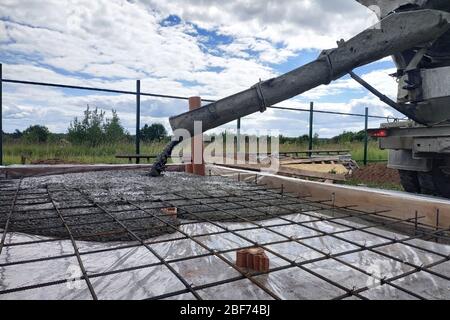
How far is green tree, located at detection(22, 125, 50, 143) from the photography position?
762cm

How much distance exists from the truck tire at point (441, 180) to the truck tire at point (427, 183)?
4 centimetres

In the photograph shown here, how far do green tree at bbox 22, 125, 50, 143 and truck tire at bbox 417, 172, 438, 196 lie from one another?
739cm

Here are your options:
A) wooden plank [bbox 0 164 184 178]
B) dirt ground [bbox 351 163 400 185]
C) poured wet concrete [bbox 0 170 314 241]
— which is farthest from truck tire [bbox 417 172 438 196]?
dirt ground [bbox 351 163 400 185]

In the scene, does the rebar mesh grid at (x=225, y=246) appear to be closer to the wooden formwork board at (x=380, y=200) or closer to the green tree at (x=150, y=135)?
the wooden formwork board at (x=380, y=200)

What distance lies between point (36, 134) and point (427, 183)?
26.8ft

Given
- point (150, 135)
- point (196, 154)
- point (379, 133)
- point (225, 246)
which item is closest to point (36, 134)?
point (150, 135)

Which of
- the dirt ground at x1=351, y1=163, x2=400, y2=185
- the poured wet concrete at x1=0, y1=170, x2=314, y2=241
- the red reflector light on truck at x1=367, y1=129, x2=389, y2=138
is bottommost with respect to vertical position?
the dirt ground at x1=351, y1=163, x2=400, y2=185

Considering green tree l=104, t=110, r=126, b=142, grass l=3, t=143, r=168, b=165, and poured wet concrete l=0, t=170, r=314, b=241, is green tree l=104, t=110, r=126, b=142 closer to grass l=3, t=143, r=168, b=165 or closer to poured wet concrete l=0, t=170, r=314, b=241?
grass l=3, t=143, r=168, b=165

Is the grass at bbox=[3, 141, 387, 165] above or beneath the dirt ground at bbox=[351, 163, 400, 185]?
above

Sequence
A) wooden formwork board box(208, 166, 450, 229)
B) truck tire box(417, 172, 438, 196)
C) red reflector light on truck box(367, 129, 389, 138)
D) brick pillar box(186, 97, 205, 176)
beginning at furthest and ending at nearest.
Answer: brick pillar box(186, 97, 205, 176) → red reflector light on truck box(367, 129, 389, 138) → truck tire box(417, 172, 438, 196) → wooden formwork board box(208, 166, 450, 229)

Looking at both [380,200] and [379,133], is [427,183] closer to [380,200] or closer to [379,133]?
[379,133]

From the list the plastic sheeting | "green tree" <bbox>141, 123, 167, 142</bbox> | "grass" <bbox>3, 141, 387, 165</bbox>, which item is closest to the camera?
the plastic sheeting

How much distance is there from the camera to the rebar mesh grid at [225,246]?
56.3 inches

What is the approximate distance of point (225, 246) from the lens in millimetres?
2012
